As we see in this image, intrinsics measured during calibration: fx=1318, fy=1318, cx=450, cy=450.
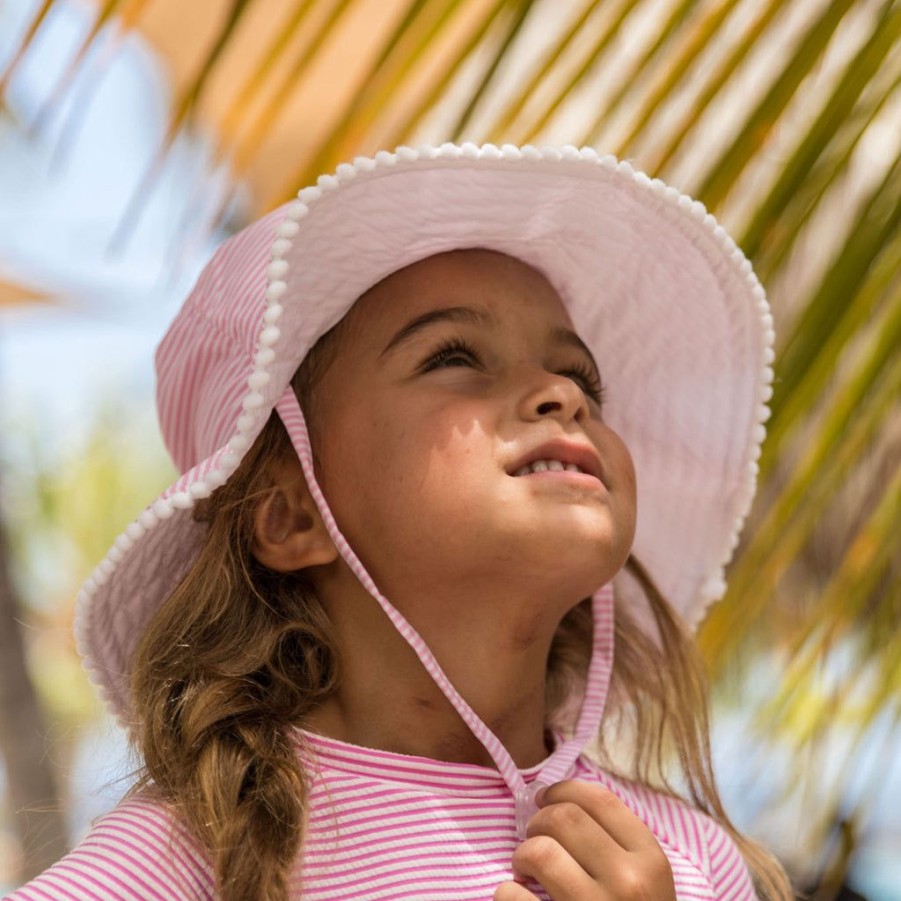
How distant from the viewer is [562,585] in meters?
1.38

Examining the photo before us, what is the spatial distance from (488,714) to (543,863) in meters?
0.24

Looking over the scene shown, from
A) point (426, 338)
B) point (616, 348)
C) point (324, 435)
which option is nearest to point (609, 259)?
point (616, 348)

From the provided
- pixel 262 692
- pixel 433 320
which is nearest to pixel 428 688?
pixel 262 692

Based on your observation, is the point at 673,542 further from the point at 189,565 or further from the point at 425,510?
the point at 189,565

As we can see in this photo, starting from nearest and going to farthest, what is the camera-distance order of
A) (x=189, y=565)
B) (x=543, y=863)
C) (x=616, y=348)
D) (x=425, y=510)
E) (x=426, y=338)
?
1. (x=543, y=863)
2. (x=425, y=510)
3. (x=426, y=338)
4. (x=189, y=565)
5. (x=616, y=348)

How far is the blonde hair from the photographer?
1262 millimetres

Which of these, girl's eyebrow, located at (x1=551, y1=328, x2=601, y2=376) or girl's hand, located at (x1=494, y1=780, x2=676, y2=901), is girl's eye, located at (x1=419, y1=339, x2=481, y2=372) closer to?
girl's eyebrow, located at (x1=551, y1=328, x2=601, y2=376)

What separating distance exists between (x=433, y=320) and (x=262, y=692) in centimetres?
45

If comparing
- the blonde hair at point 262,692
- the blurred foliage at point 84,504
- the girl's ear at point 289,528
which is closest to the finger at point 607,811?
the blonde hair at point 262,692

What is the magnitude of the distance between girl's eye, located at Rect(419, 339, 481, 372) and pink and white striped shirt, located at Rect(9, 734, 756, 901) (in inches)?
16.7

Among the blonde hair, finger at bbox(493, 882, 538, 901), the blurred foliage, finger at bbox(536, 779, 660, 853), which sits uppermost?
finger at bbox(536, 779, 660, 853)

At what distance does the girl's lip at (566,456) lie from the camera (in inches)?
53.6

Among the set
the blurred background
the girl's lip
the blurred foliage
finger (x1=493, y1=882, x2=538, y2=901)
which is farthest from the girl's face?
the blurred foliage

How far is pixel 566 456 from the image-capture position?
1.38m
